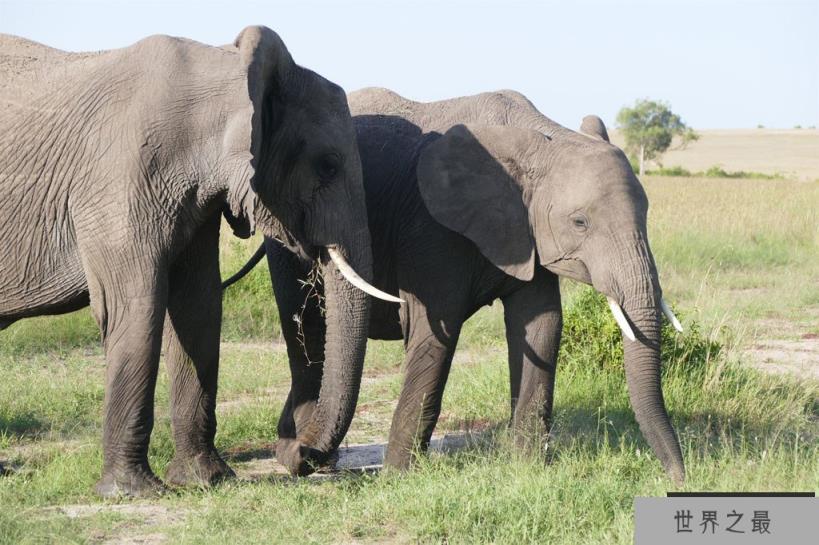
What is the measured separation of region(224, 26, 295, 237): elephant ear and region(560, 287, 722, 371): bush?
3258mm

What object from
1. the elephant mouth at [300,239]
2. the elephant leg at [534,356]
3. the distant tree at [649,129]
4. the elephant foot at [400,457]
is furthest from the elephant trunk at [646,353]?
the distant tree at [649,129]

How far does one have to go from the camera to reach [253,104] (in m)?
5.62

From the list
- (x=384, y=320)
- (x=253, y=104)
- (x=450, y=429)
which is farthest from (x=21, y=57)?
(x=450, y=429)

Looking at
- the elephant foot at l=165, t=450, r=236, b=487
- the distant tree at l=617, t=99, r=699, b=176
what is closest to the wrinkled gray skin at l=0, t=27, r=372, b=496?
the elephant foot at l=165, t=450, r=236, b=487

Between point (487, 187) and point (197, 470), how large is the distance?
87.1 inches

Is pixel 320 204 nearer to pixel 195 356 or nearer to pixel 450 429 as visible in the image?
pixel 195 356

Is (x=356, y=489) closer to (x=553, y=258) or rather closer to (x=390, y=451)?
(x=390, y=451)

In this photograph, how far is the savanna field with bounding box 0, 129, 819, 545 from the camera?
17.8ft

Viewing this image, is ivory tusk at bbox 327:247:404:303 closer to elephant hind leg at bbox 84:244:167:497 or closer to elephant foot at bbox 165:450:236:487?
elephant hind leg at bbox 84:244:167:497

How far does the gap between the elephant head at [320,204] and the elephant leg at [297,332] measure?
79 cm

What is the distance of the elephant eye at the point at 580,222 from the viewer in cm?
624

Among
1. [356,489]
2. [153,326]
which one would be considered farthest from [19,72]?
[356,489]

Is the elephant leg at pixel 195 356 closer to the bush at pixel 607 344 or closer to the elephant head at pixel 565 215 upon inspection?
the elephant head at pixel 565 215

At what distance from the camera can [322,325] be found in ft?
23.9
